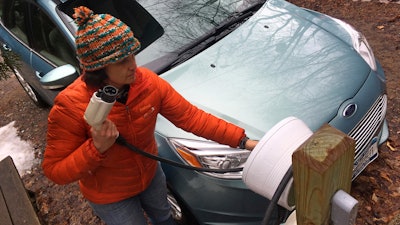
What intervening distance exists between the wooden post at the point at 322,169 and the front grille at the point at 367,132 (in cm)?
137

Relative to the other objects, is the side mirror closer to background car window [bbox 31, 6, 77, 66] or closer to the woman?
background car window [bbox 31, 6, 77, 66]

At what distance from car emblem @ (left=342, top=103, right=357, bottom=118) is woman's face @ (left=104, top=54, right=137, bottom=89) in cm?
136

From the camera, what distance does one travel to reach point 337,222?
103 centimetres

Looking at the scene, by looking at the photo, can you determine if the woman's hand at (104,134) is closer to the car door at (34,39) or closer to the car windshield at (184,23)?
the car windshield at (184,23)

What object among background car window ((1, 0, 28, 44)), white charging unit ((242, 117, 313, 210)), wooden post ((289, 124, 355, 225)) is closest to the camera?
wooden post ((289, 124, 355, 225))

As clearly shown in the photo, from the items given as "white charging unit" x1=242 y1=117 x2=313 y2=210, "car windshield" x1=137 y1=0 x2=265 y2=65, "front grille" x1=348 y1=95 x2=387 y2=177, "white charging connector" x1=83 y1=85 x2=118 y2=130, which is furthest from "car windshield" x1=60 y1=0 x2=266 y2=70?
"white charging unit" x1=242 y1=117 x2=313 y2=210

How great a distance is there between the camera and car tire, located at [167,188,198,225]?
2436mm

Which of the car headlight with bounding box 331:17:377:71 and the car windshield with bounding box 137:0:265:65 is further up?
the car headlight with bounding box 331:17:377:71

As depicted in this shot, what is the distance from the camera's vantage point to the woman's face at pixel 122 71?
4.78 feet

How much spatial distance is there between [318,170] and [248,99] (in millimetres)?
1445

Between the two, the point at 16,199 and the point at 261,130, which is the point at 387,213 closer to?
the point at 261,130

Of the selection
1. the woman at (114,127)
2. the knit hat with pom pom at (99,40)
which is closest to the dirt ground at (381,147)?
the woman at (114,127)

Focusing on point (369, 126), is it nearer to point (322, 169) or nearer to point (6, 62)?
point (322, 169)

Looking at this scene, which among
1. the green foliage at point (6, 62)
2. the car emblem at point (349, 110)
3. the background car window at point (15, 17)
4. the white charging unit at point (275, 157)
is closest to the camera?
the white charging unit at point (275, 157)
